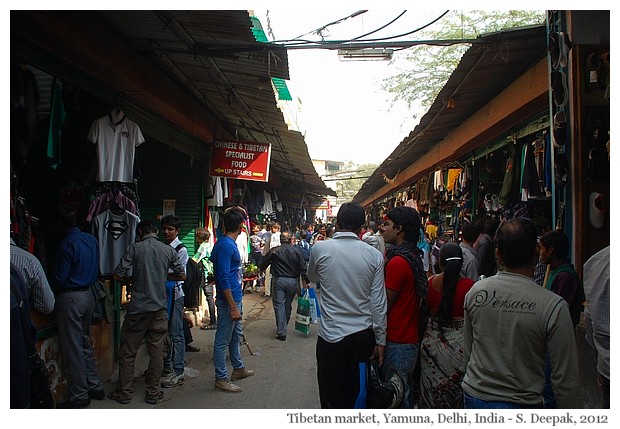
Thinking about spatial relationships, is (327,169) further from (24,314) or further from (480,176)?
(24,314)

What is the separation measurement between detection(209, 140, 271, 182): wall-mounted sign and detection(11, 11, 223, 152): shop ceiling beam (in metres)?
0.91

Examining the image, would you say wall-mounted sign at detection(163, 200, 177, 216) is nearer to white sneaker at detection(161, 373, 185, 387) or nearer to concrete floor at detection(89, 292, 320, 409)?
concrete floor at detection(89, 292, 320, 409)

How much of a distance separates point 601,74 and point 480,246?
9.18 ft

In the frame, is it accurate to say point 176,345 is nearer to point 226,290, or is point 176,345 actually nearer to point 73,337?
point 226,290

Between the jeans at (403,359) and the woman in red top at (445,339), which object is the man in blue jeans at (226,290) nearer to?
the jeans at (403,359)

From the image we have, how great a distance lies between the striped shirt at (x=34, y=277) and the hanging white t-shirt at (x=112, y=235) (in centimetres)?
167

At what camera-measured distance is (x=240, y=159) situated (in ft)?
A: 25.7

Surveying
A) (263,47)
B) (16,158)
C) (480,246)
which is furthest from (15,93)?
(480,246)

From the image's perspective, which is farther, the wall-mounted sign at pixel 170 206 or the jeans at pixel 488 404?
the wall-mounted sign at pixel 170 206

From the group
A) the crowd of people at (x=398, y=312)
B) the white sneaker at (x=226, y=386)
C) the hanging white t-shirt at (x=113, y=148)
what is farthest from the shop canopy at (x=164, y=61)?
the white sneaker at (x=226, y=386)

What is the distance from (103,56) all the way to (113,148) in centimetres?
103

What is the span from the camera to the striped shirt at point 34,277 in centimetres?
341

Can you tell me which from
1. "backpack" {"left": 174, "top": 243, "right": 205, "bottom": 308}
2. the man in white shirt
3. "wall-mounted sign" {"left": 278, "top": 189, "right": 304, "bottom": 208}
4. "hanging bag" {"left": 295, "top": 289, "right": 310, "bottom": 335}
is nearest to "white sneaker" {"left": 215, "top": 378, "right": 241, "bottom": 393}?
"backpack" {"left": 174, "top": 243, "right": 205, "bottom": 308}

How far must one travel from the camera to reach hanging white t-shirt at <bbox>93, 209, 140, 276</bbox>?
208 inches
